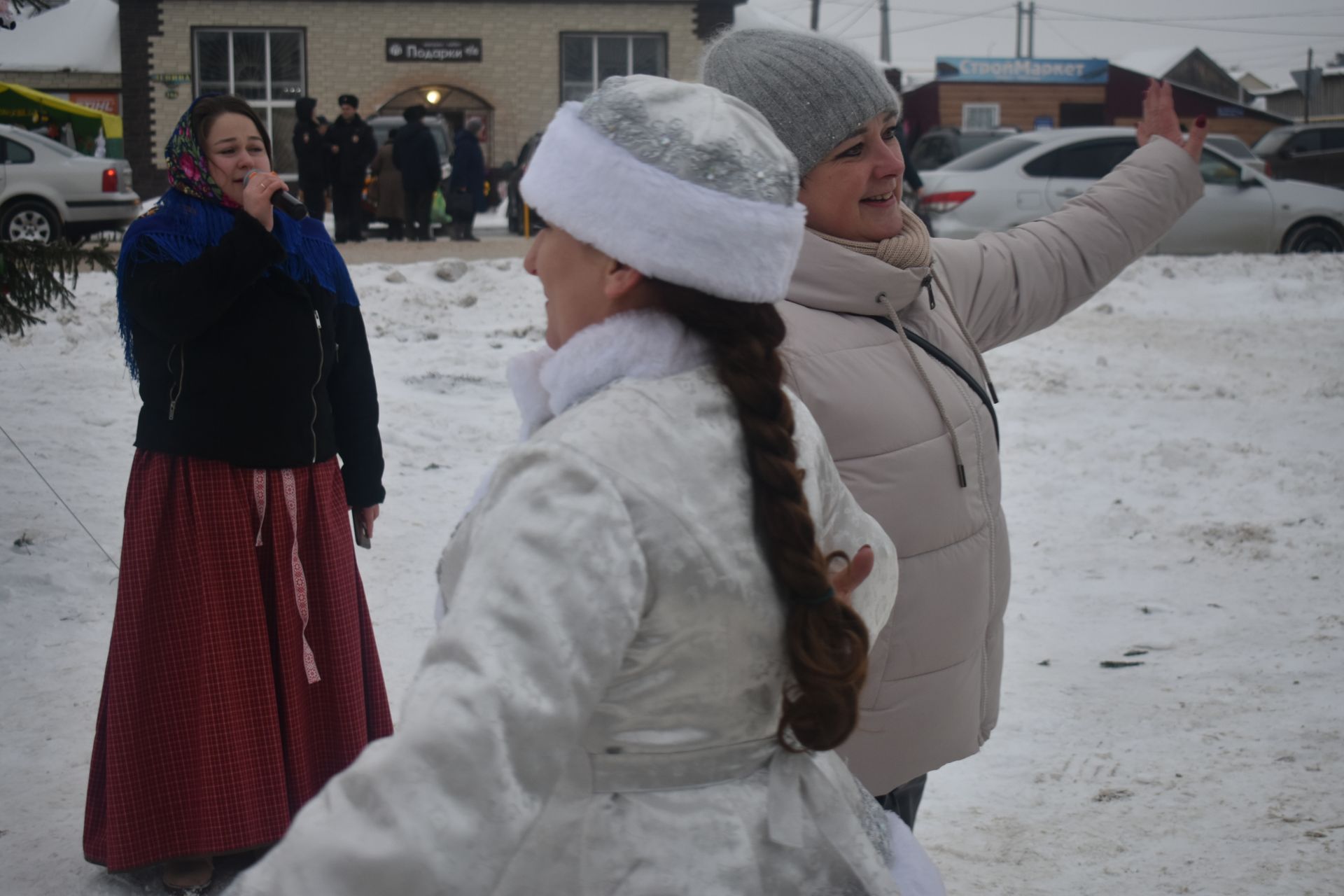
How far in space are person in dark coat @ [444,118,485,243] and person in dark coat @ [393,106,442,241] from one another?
0.59 meters

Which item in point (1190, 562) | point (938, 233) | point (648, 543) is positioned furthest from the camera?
point (938, 233)

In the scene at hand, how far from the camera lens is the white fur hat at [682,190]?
4.62ft

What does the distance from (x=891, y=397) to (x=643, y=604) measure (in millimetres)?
1039

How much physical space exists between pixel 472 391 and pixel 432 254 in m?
5.47

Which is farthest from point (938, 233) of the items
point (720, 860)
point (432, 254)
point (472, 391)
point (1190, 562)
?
point (720, 860)

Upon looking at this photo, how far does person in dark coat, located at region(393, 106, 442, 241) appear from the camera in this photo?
1567cm

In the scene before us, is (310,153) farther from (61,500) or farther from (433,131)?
(61,500)

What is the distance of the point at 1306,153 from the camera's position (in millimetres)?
24062

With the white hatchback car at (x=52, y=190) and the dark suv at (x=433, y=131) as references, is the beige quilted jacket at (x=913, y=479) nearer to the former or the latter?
the white hatchback car at (x=52, y=190)

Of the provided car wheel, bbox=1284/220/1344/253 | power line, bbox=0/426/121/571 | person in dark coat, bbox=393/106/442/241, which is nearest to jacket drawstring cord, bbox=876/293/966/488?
power line, bbox=0/426/121/571

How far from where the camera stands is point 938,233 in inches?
510

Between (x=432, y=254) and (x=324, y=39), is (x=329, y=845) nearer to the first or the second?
(x=432, y=254)

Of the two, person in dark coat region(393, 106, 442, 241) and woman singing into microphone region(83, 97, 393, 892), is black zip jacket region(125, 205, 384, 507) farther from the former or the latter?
person in dark coat region(393, 106, 442, 241)

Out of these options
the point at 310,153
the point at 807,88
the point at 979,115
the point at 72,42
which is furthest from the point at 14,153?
the point at 979,115
